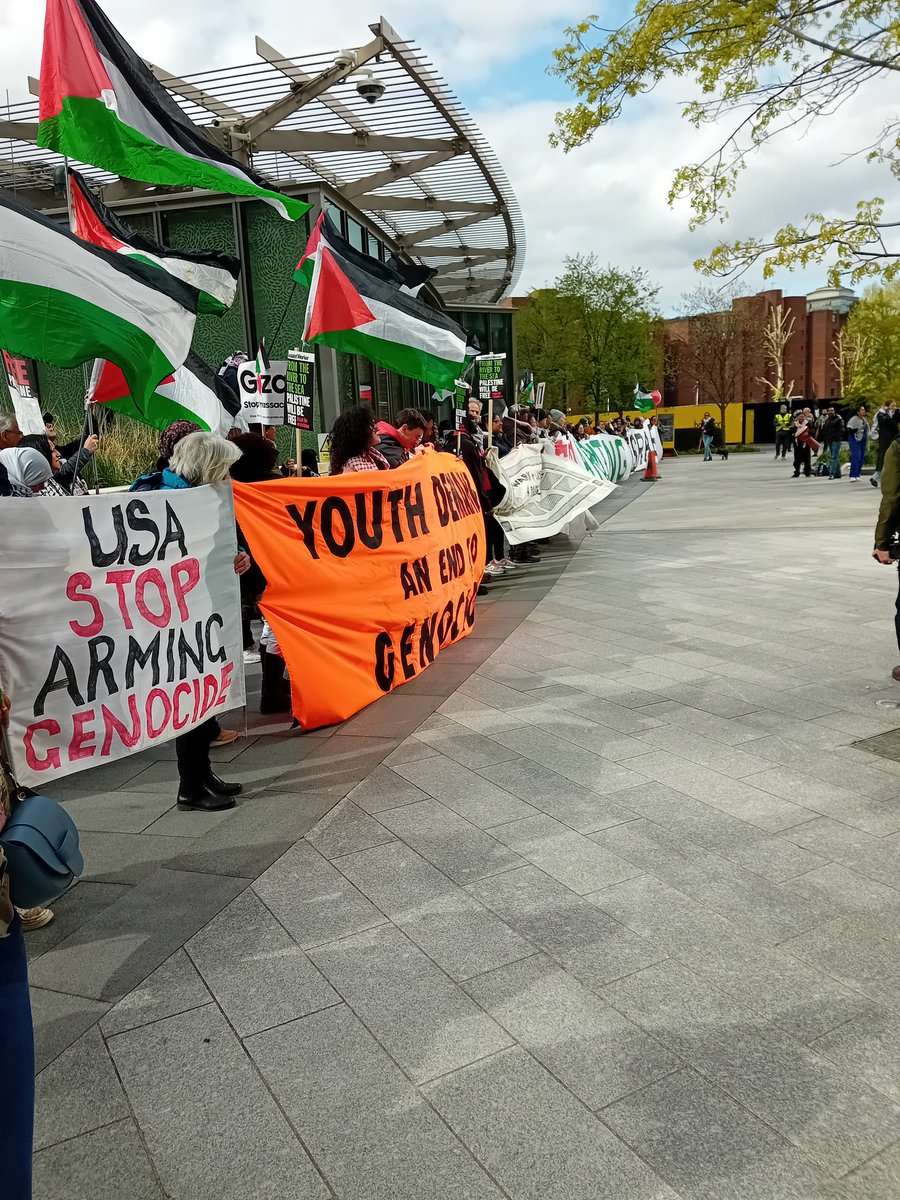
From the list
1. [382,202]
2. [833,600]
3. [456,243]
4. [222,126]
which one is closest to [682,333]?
[456,243]

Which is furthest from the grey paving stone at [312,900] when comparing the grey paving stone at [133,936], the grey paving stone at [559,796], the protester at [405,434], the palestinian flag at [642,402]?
the palestinian flag at [642,402]

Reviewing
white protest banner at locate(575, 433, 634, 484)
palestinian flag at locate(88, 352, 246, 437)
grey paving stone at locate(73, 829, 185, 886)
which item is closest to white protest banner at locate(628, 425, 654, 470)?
white protest banner at locate(575, 433, 634, 484)

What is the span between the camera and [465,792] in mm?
4691

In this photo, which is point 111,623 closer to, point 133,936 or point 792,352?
point 133,936

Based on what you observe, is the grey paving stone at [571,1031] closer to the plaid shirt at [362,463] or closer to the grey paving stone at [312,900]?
the grey paving stone at [312,900]

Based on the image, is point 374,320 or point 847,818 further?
point 374,320

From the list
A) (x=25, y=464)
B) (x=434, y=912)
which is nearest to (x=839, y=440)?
(x=25, y=464)

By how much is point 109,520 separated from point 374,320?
13.4 ft

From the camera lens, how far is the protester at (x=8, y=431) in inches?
234

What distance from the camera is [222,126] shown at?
16.1m

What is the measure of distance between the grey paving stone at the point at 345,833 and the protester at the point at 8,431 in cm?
348

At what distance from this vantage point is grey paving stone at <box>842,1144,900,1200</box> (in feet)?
7.04

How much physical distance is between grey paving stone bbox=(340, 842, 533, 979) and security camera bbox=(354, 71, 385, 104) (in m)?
13.9

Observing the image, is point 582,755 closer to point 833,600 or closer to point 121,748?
point 121,748
